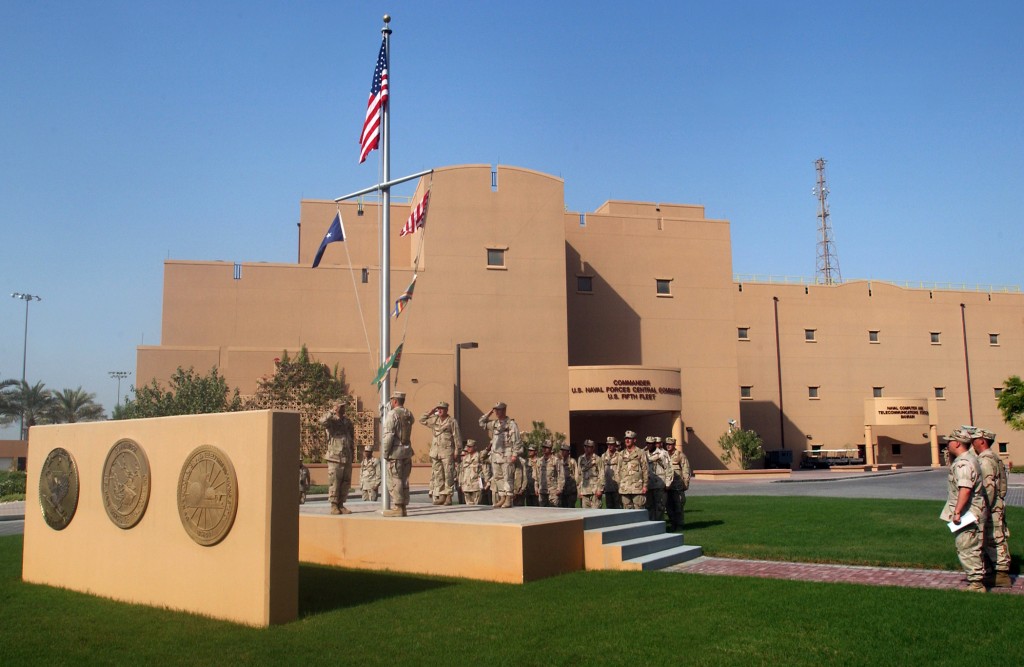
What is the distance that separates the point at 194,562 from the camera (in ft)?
30.7

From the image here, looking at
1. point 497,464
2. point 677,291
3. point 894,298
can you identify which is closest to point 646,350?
point 677,291

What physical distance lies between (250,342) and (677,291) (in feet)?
73.8

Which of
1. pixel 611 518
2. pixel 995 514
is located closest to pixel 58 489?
pixel 611 518

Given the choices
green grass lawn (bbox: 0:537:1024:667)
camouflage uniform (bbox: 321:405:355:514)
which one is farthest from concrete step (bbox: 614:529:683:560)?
camouflage uniform (bbox: 321:405:355:514)

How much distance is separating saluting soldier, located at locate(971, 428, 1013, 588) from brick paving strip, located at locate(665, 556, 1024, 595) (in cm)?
25

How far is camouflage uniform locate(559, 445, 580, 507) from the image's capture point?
18875 millimetres

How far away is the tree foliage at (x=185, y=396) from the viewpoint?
36.0m

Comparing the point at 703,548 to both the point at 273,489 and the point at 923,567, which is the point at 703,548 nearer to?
the point at 923,567

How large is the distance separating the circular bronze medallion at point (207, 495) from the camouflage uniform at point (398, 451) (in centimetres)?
336

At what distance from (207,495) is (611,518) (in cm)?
625

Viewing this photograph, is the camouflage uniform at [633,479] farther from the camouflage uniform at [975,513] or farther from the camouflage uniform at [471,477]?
the camouflage uniform at [975,513]

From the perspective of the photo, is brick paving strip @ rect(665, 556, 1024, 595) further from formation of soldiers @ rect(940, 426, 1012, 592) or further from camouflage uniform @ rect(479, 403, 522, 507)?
camouflage uniform @ rect(479, 403, 522, 507)

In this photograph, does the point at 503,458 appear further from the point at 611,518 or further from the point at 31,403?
the point at 31,403

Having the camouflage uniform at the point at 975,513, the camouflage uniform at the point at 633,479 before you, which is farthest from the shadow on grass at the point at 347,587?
the camouflage uniform at the point at 975,513
